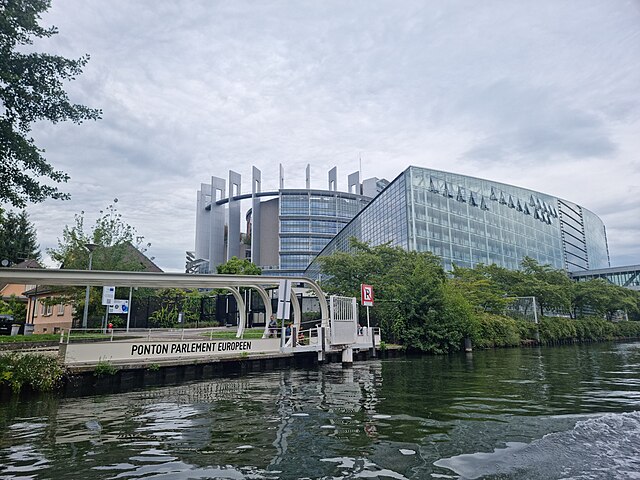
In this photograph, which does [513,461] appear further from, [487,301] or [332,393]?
[487,301]

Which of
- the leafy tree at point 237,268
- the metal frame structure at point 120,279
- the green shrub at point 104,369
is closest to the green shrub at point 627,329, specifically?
the leafy tree at point 237,268

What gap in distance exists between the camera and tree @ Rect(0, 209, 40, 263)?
174 ft

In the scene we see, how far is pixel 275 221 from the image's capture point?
13012 centimetres

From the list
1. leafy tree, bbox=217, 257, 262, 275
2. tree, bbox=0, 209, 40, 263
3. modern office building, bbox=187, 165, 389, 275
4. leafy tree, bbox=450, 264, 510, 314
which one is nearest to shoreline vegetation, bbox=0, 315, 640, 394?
leafy tree, bbox=450, 264, 510, 314

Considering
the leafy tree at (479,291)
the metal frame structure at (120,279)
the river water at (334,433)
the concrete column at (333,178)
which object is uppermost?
the concrete column at (333,178)

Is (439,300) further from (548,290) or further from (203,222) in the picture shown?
(203,222)

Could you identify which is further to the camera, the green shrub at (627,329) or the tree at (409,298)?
the green shrub at (627,329)

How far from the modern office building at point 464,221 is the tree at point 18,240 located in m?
37.1

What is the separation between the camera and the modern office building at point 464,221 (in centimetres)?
5350

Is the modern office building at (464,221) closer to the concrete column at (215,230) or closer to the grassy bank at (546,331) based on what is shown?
the grassy bank at (546,331)

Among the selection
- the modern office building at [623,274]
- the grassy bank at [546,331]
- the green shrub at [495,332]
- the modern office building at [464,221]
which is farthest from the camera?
the modern office building at [623,274]

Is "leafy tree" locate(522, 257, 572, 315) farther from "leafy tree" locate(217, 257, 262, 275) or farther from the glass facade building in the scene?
the glass facade building

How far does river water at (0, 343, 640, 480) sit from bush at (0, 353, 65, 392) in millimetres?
711

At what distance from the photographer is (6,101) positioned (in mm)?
15844
